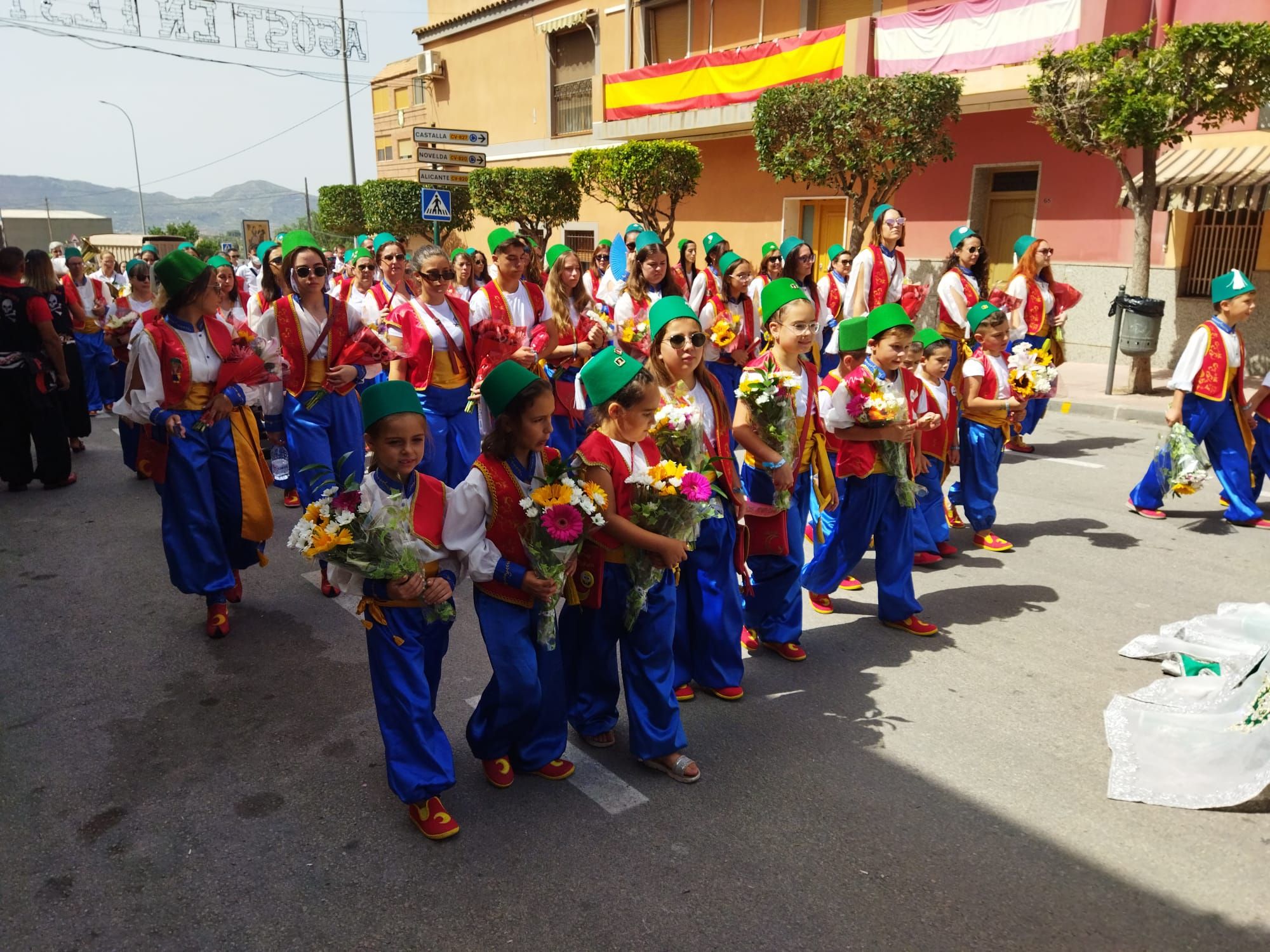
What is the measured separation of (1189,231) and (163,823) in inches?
630

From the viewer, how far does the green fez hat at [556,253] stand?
7320 mm

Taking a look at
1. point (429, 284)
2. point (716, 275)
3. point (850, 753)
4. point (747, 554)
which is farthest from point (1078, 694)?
point (716, 275)

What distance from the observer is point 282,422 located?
19.1 ft

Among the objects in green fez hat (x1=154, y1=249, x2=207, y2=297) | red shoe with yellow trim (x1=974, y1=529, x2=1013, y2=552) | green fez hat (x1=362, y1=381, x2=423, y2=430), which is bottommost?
red shoe with yellow trim (x1=974, y1=529, x2=1013, y2=552)

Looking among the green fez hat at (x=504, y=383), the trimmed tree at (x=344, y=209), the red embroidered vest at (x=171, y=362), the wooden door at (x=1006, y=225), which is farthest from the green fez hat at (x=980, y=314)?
the trimmed tree at (x=344, y=209)

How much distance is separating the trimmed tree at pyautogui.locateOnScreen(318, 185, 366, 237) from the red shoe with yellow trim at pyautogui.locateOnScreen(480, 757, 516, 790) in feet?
108

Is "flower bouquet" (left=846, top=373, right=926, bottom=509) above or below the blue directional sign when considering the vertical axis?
below

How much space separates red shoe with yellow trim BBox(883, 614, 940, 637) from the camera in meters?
5.18

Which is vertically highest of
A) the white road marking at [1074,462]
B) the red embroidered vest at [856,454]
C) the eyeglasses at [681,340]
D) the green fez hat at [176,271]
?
the green fez hat at [176,271]

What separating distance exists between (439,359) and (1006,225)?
48.1 feet

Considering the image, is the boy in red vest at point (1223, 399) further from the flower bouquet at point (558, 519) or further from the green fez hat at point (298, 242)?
the green fez hat at point (298, 242)

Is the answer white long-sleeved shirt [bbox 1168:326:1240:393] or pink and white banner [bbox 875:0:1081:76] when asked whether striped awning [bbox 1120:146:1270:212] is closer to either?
pink and white banner [bbox 875:0:1081:76]

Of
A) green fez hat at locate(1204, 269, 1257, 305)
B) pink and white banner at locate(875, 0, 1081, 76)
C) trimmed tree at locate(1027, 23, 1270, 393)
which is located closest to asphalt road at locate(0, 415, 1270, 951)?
green fez hat at locate(1204, 269, 1257, 305)

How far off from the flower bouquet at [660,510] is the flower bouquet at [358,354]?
2809mm
